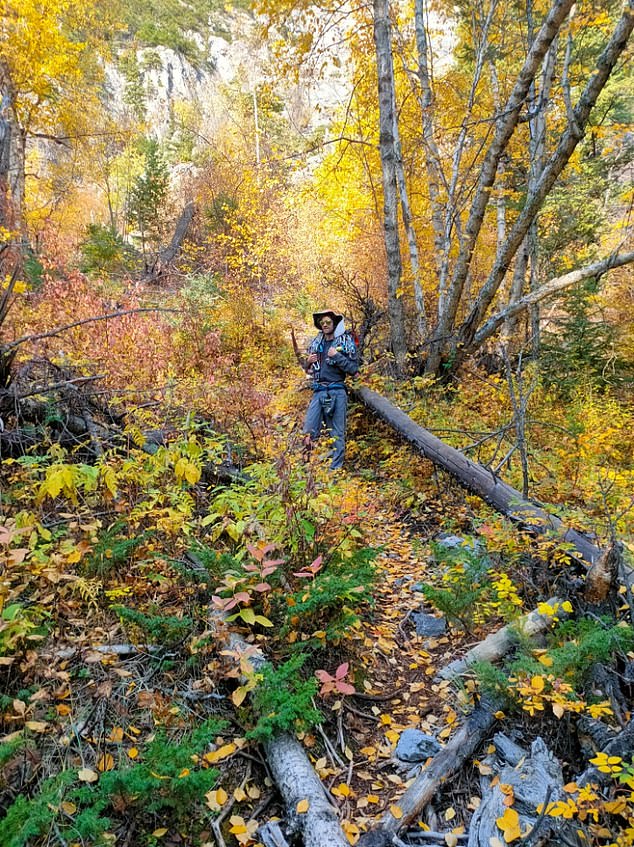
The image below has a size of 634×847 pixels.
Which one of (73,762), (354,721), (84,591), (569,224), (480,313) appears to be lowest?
(354,721)

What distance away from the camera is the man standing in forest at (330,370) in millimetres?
6609

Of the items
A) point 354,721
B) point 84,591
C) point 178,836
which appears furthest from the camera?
point 84,591

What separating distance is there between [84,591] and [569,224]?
13598 mm

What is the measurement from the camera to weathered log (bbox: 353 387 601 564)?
341 centimetres

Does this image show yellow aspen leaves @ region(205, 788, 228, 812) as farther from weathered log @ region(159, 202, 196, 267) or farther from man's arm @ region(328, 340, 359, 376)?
weathered log @ region(159, 202, 196, 267)

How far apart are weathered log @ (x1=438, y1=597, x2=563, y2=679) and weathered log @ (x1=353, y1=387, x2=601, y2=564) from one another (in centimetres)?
56

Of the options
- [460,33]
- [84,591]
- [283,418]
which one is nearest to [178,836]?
[84,591]

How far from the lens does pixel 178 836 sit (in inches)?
76.1

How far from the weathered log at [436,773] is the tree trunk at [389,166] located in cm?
704

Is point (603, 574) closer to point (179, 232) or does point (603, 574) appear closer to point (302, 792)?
point (302, 792)

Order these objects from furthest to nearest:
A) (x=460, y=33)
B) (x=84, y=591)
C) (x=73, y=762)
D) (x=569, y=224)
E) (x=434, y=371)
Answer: (x=460, y=33) < (x=569, y=224) < (x=434, y=371) < (x=84, y=591) < (x=73, y=762)

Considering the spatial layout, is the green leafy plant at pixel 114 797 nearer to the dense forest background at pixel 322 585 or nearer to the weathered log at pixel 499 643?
the dense forest background at pixel 322 585

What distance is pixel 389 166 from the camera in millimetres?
8414

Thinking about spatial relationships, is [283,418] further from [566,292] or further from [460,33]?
[460,33]
